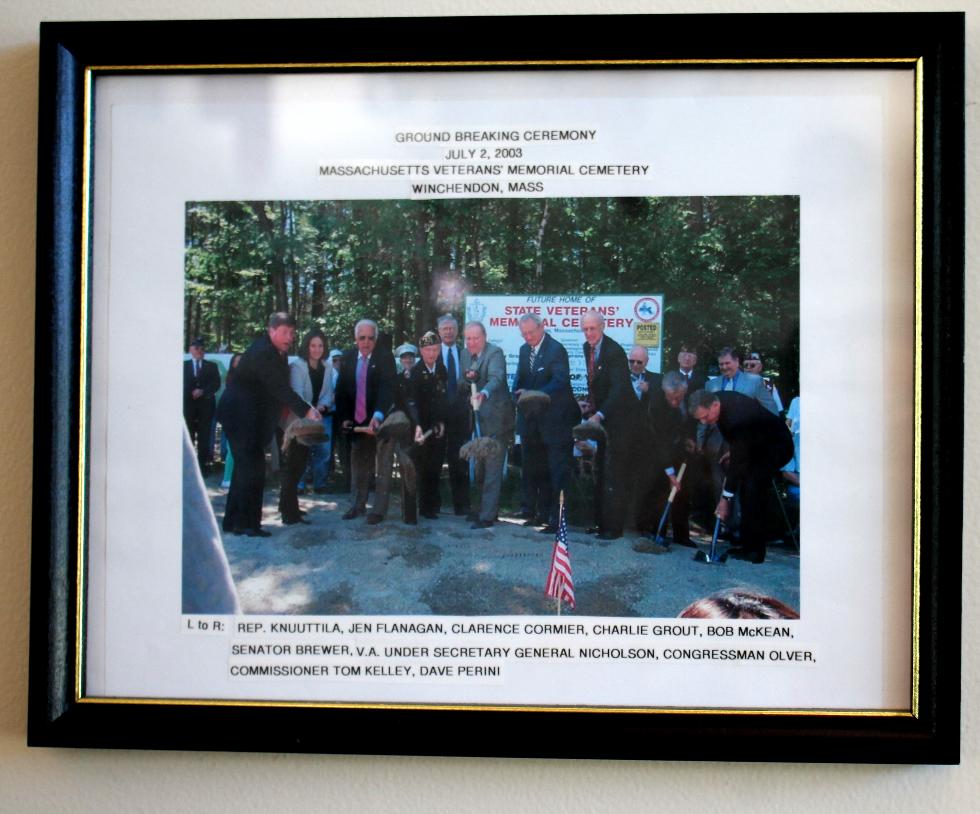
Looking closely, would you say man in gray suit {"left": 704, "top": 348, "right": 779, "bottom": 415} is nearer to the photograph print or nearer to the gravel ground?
the photograph print

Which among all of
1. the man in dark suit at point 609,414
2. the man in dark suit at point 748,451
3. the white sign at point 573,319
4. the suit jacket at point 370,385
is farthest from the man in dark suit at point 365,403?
the man in dark suit at point 748,451

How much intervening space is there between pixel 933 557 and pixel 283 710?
70 centimetres

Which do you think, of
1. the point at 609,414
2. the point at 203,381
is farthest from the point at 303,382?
the point at 609,414

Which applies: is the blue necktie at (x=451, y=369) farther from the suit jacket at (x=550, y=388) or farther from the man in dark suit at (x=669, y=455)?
the man in dark suit at (x=669, y=455)

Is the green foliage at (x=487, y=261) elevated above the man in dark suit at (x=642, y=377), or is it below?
above

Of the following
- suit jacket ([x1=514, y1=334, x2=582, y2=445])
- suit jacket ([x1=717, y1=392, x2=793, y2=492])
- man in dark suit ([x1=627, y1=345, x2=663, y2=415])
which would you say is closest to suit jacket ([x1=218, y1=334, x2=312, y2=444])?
suit jacket ([x1=514, y1=334, x2=582, y2=445])

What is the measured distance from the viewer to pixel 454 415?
0.88m

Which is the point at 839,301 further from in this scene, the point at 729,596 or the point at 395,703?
the point at 395,703

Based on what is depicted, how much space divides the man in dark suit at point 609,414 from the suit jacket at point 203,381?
1.32 feet

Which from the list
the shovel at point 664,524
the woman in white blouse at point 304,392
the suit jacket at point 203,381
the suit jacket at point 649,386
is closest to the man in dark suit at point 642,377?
the suit jacket at point 649,386

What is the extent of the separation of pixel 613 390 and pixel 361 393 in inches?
10.7

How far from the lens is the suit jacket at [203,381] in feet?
2.89

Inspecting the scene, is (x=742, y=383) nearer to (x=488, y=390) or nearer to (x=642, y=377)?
(x=642, y=377)

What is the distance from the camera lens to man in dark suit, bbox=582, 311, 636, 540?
2.84 ft
